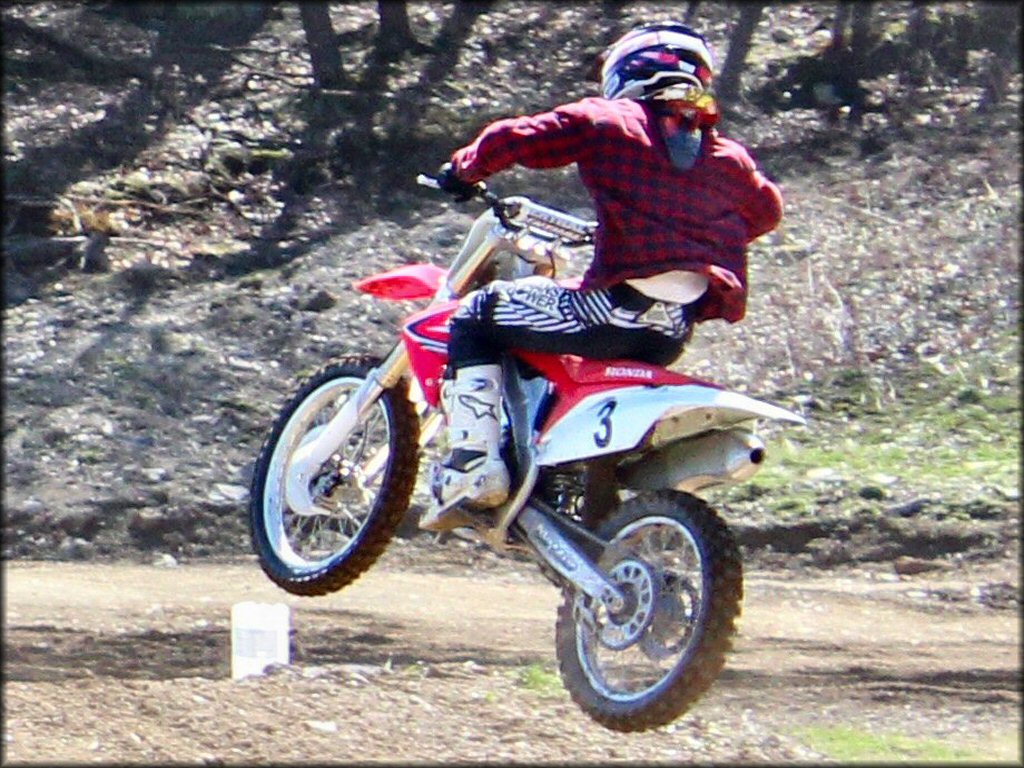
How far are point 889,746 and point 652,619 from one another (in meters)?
1.29

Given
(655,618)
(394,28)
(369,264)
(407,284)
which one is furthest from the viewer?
(394,28)

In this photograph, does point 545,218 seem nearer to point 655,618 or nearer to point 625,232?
point 625,232

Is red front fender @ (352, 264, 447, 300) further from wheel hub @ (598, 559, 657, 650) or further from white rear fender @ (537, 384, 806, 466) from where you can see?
wheel hub @ (598, 559, 657, 650)

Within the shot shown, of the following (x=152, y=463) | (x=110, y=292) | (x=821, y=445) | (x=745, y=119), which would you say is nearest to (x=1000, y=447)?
(x=821, y=445)

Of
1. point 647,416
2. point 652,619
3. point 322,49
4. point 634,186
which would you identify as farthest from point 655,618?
point 322,49

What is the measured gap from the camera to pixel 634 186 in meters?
5.12

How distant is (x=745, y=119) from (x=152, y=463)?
5021mm

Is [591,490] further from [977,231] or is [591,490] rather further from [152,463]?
[977,231]

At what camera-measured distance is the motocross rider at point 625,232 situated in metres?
5.13

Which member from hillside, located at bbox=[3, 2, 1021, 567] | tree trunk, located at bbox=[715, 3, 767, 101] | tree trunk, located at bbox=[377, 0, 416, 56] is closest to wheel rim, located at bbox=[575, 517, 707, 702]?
hillside, located at bbox=[3, 2, 1021, 567]

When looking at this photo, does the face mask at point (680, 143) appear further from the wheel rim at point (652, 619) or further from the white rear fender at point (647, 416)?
the wheel rim at point (652, 619)

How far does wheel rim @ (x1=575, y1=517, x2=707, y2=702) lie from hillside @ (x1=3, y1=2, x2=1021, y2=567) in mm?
3567

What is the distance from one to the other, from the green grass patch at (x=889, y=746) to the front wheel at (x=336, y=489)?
1.57m

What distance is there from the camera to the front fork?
19.7ft
